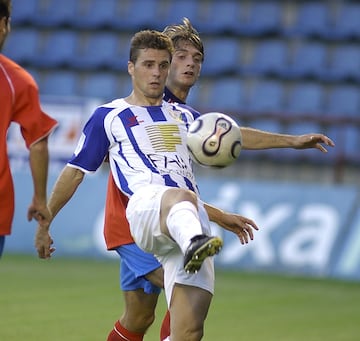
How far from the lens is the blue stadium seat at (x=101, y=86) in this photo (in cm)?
1950

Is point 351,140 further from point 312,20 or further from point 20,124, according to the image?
point 20,124

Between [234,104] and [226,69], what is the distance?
72 cm

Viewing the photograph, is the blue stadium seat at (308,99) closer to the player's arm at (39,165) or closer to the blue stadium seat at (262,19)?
the blue stadium seat at (262,19)

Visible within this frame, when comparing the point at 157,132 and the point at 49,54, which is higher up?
the point at 157,132

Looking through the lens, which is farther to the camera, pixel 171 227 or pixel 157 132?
pixel 157 132

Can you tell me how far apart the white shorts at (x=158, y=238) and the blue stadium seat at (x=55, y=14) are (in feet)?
49.1

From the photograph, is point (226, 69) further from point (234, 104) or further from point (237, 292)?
point (237, 292)

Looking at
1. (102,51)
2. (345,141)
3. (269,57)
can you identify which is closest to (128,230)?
(345,141)

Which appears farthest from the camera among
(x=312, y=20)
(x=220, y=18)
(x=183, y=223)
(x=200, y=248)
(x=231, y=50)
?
(x=220, y=18)

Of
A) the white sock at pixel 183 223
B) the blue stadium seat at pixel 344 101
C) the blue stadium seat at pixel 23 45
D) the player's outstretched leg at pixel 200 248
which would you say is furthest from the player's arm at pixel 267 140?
the blue stadium seat at pixel 23 45

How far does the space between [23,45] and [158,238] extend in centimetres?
1507

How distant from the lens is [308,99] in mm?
18688

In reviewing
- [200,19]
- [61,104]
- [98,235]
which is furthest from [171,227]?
[200,19]

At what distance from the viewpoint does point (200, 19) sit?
2028 centimetres
